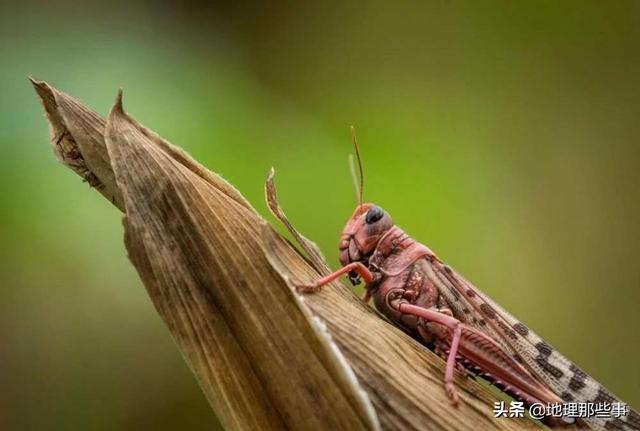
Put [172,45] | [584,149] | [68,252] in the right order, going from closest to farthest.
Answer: [68,252] < [172,45] < [584,149]

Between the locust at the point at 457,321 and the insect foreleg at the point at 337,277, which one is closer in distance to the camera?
the insect foreleg at the point at 337,277

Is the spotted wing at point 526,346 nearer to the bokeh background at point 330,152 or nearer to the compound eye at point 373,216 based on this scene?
the compound eye at point 373,216

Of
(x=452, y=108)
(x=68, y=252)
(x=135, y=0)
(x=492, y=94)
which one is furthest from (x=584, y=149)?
(x=68, y=252)

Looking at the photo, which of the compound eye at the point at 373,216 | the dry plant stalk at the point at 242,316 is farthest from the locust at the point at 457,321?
the dry plant stalk at the point at 242,316

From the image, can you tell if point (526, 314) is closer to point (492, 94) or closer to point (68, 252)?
point (492, 94)

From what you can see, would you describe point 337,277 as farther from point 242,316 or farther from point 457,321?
point 457,321

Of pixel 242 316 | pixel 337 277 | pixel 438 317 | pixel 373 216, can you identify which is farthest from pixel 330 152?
pixel 242 316

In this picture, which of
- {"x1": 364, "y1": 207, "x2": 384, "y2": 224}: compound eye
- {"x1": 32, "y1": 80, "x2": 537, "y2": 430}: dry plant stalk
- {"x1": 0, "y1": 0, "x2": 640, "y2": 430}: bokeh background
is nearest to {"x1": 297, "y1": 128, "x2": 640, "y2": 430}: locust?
{"x1": 364, "y1": 207, "x2": 384, "y2": 224}: compound eye
